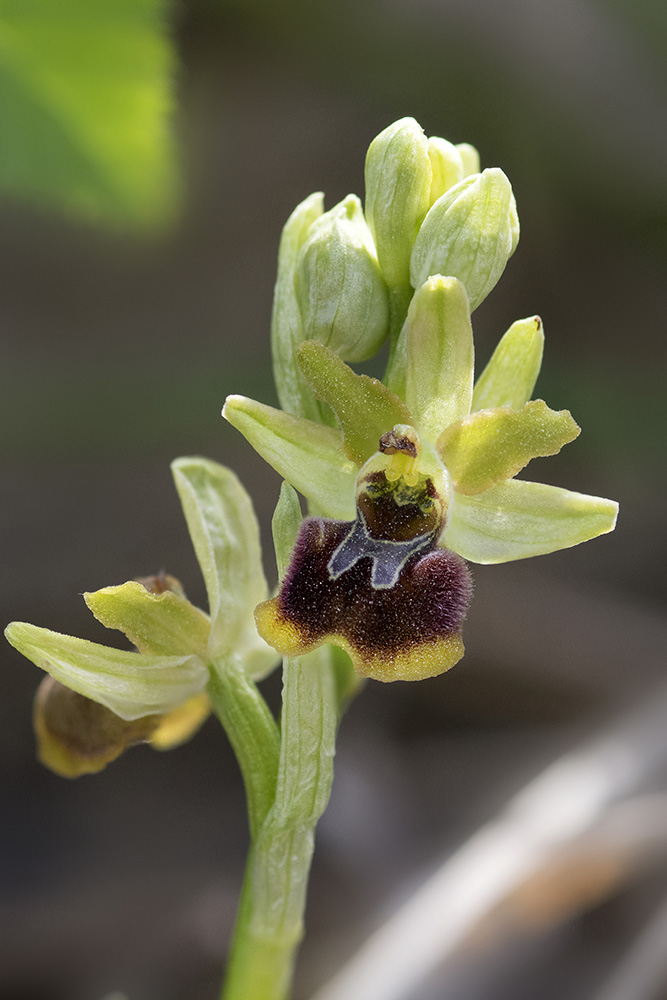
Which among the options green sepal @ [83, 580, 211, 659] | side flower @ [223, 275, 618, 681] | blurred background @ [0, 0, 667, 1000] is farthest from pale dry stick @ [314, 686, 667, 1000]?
side flower @ [223, 275, 618, 681]

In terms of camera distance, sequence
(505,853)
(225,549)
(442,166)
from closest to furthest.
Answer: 1. (442,166)
2. (225,549)
3. (505,853)

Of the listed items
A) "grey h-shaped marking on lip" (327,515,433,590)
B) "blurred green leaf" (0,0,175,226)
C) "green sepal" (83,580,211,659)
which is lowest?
"green sepal" (83,580,211,659)

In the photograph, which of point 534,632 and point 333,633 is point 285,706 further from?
point 534,632

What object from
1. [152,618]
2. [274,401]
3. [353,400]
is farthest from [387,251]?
[274,401]

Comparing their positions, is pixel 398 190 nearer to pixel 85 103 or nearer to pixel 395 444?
pixel 395 444

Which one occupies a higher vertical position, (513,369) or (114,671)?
(513,369)

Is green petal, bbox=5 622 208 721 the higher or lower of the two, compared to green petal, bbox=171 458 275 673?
lower

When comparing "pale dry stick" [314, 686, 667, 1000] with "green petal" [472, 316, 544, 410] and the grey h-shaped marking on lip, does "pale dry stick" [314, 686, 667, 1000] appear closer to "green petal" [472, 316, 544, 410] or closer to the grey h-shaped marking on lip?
the grey h-shaped marking on lip
